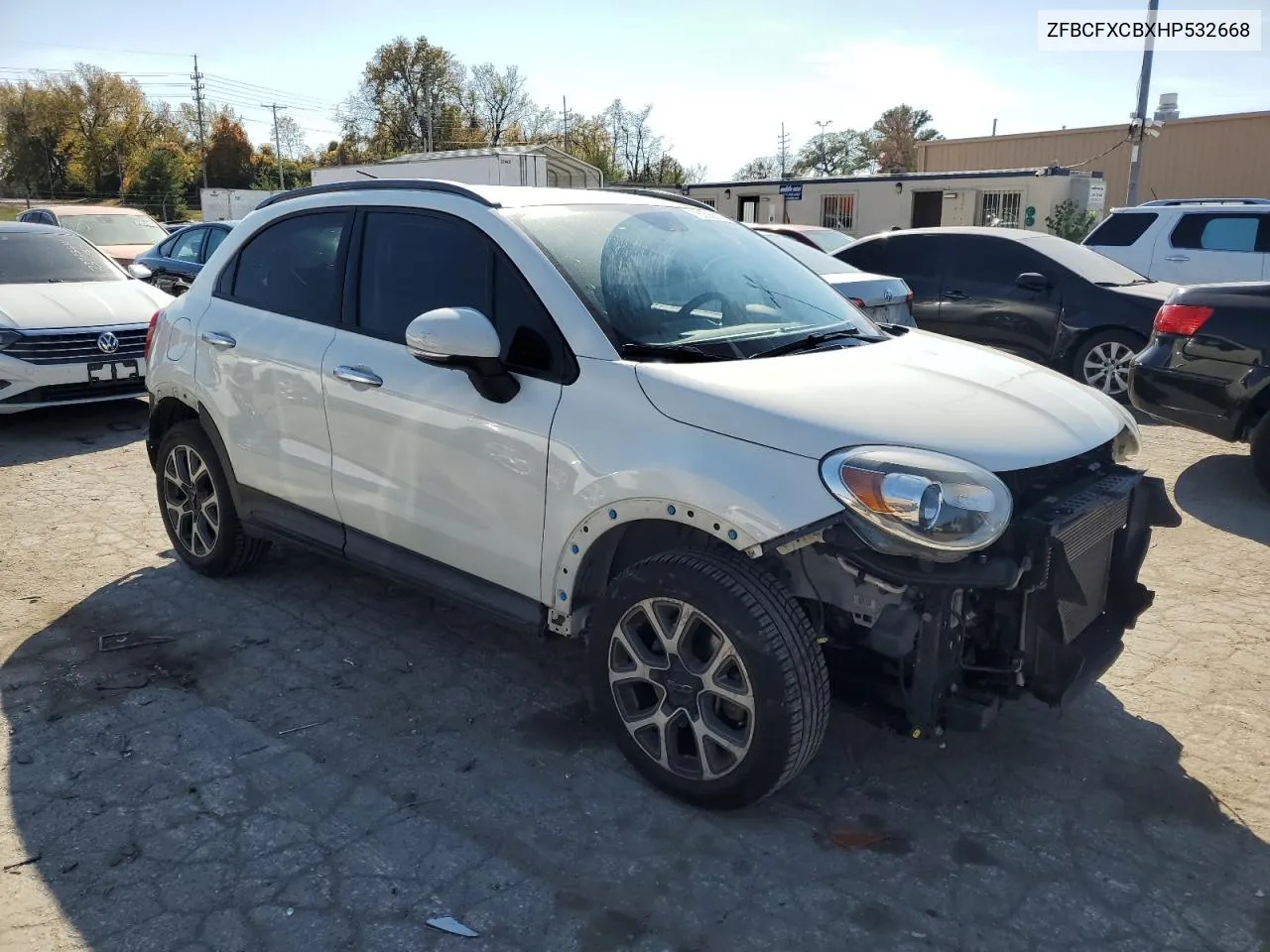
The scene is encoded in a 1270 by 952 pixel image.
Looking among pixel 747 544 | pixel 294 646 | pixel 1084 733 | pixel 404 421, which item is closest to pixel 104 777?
pixel 294 646

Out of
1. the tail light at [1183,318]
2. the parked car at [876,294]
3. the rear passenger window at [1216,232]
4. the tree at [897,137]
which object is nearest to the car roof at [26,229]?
the parked car at [876,294]

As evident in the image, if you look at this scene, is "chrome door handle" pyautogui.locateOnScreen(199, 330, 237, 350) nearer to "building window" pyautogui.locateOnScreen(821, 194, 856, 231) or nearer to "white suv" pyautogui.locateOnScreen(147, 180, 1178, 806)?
"white suv" pyautogui.locateOnScreen(147, 180, 1178, 806)

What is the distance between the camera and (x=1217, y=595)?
478cm

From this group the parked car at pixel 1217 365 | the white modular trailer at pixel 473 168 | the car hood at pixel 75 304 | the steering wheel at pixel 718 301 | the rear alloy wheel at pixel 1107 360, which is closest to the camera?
the steering wheel at pixel 718 301

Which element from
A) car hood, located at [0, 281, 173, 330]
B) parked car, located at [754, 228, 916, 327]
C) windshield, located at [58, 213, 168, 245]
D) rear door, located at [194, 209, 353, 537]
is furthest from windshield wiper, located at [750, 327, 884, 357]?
windshield, located at [58, 213, 168, 245]

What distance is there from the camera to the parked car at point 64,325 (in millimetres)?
7719

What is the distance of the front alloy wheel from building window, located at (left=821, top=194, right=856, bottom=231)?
25.4m

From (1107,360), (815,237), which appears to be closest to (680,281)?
(1107,360)

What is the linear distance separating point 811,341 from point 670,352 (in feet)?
2.00

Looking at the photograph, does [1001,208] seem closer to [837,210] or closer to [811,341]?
[837,210]

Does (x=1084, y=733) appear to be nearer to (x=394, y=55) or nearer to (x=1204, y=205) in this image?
(x=1204, y=205)

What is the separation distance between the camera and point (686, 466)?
2811mm

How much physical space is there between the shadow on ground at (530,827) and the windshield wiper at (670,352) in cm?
137

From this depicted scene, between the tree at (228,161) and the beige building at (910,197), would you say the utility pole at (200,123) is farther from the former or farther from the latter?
the beige building at (910,197)
